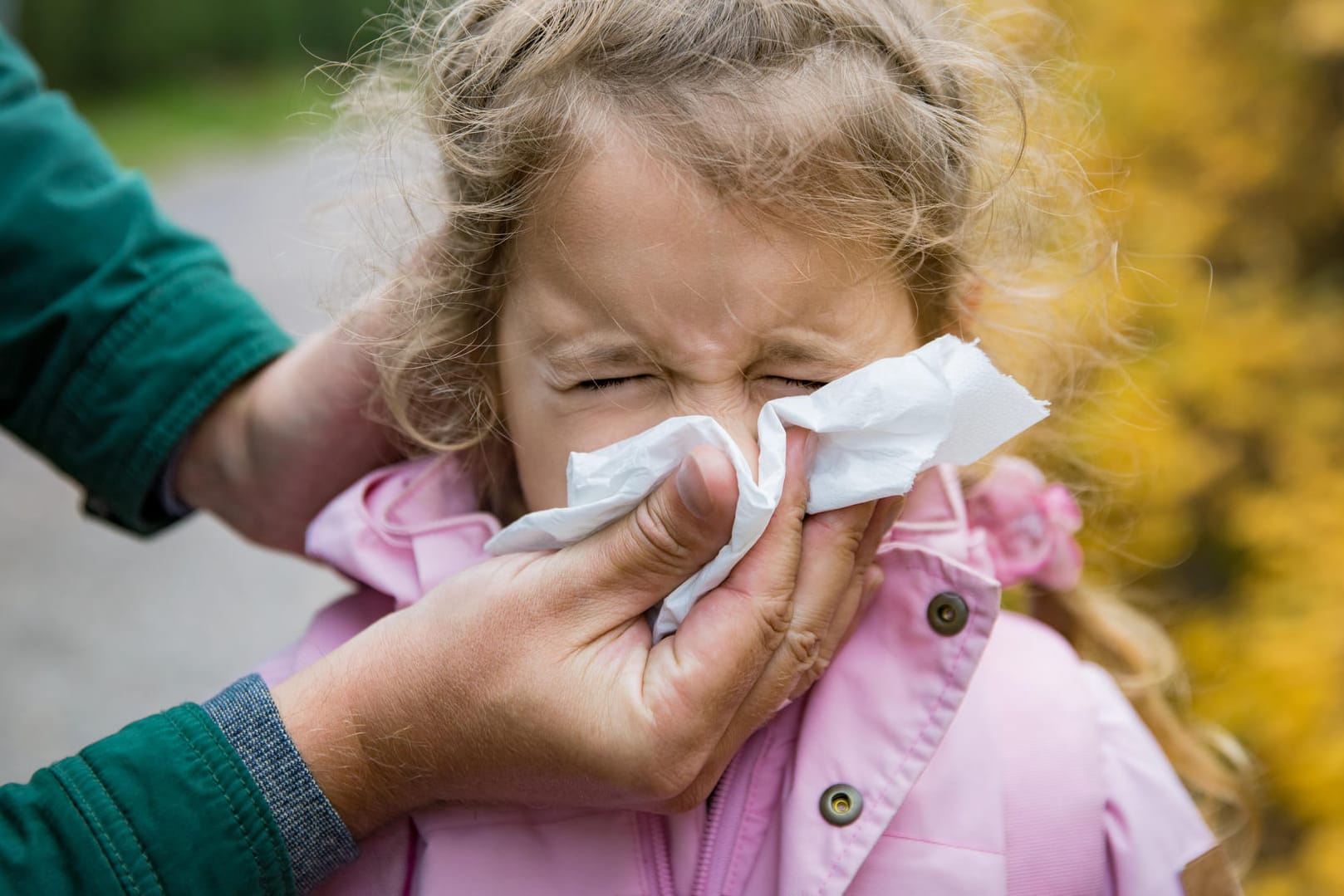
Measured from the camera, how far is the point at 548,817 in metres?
1.65

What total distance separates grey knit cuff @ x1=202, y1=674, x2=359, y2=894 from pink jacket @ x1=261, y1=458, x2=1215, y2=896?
13cm

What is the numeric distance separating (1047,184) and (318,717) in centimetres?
137

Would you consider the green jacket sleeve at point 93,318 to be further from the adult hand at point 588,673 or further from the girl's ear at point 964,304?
the girl's ear at point 964,304

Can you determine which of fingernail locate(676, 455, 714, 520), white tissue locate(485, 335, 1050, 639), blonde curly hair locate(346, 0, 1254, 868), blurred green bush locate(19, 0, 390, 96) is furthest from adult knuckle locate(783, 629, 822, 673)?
blurred green bush locate(19, 0, 390, 96)

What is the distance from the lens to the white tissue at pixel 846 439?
57.4 inches

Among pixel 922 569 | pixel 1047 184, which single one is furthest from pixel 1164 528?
pixel 922 569

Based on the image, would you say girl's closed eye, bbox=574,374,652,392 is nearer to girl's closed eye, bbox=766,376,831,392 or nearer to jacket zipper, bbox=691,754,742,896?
girl's closed eye, bbox=766,376,831,392

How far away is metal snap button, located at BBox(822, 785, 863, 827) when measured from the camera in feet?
5.18

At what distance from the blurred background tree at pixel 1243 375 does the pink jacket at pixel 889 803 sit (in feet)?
3.29

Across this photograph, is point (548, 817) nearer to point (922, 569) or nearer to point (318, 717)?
point (318, 717)

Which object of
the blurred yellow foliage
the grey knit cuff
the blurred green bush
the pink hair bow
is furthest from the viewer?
the blurred green bush

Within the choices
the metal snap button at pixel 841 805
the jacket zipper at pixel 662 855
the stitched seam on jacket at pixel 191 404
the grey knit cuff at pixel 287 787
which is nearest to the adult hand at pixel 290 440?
the stitched seam on jacket at pixel 191 404

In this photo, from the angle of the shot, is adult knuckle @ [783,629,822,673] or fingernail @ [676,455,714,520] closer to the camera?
fingernail @ [676,455,714,520]

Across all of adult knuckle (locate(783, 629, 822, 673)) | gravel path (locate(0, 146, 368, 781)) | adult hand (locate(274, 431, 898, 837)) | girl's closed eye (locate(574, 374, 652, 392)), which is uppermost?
girl's closed eye (locate(574, 374, 652, 392))
